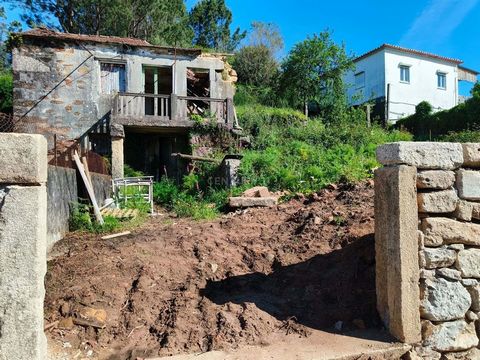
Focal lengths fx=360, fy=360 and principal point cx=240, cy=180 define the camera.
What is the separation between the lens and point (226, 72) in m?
15.4

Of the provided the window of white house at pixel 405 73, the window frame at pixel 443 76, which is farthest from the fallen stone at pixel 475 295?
the window frame at pixel 443 76

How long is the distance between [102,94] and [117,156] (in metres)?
2.62

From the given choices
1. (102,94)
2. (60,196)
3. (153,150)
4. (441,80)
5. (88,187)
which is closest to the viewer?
(60,196)

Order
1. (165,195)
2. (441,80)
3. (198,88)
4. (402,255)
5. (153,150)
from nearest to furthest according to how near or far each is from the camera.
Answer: (402,255) → (165,195) → (153,150) → (198,88) → (441,80)

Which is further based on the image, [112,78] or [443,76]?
[443,76]

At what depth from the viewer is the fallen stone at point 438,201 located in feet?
9.55

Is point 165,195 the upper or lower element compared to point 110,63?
lower

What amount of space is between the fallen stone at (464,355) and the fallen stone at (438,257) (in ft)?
2.35

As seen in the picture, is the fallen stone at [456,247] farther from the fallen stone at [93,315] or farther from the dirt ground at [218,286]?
the fallen stone at [93,315]

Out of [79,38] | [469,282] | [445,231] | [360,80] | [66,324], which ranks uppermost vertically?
[360,80]

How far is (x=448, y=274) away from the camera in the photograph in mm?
2902

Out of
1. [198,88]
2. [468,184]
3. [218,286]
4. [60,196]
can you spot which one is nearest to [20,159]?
[218,286]

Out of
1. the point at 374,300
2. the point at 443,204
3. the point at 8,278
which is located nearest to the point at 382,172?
the point at 443,204

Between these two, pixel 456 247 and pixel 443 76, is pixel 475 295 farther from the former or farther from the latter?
pixel 443 76
